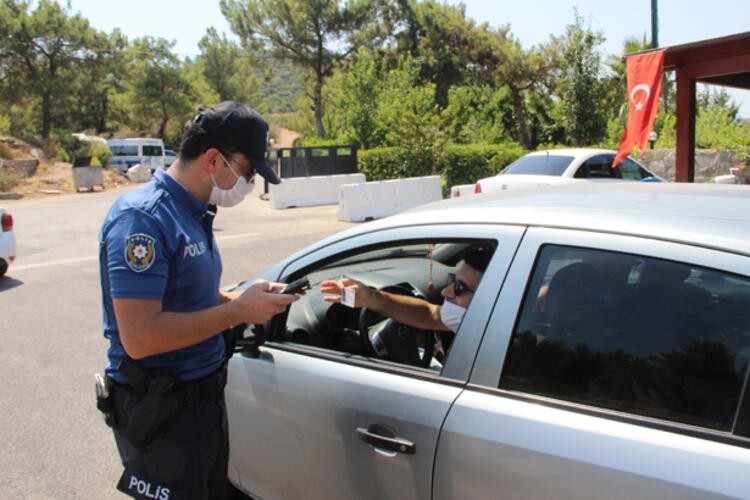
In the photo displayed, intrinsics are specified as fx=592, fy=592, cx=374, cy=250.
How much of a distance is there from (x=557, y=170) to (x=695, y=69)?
3.68m

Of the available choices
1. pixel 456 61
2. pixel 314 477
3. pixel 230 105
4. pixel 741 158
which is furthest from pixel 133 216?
pixel 456 61

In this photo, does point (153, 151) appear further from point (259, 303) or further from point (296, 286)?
point (259, 303)

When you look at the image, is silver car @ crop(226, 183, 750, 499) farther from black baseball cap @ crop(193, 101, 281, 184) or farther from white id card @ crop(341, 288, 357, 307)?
black baseball cap @ crop(193, 101, 281, 184)

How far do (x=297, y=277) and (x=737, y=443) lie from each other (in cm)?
165

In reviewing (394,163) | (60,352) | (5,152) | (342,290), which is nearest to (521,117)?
(394,163)

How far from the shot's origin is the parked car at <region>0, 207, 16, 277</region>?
8.38m

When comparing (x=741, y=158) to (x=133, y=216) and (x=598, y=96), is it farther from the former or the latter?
(x=133, y=216)

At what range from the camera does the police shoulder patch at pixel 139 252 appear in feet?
5.49

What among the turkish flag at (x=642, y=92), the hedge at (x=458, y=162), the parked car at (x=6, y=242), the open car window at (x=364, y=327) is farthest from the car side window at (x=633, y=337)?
the hedge at (x=458, y=162)

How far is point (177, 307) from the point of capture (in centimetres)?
184

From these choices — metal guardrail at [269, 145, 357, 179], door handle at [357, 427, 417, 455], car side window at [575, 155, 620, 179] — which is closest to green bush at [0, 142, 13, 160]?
metal guardrail at [269, 145, 357, 179]

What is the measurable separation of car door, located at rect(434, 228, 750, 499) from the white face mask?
0.74 metres

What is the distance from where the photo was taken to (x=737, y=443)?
4.37 feet

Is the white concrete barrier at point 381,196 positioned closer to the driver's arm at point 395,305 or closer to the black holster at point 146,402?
the driver's arm at point 395,305
